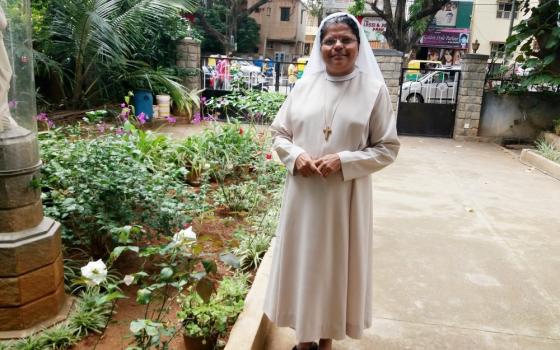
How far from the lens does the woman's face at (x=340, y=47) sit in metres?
2.03

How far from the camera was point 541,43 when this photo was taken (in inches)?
372

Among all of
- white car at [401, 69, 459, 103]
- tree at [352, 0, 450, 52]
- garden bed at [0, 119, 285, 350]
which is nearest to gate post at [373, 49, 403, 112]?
white car at [401, 69, 459, 103]

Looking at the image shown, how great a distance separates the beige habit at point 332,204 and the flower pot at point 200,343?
420 millimetres

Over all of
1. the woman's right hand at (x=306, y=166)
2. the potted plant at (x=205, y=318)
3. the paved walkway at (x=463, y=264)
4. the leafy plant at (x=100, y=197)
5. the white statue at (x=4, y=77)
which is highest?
the white statue at (x=4, y=77)

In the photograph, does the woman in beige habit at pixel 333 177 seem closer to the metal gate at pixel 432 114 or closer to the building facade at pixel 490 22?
the metal gate at pixel 432 114

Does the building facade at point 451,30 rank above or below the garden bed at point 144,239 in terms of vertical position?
above

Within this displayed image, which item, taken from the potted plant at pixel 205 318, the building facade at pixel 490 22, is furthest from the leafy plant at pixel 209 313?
the building facade at pixel 490 22

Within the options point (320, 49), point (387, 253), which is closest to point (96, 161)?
point (320, 49)

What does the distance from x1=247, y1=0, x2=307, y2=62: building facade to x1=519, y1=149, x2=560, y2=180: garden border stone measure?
3130 cm

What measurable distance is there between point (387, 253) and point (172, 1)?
→ 8.09 metres

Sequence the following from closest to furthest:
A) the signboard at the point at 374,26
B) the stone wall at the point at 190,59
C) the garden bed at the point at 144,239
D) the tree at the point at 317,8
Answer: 1. the garden bed at the point at 144,239
2. the stone wall at the point at 190,59
3. the signboard at the point at 374,26
4. the tree at the point at 317,8

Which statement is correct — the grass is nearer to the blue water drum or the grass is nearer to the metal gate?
the metal gate

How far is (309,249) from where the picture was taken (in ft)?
6.88

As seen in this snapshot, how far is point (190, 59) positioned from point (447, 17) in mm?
24221
